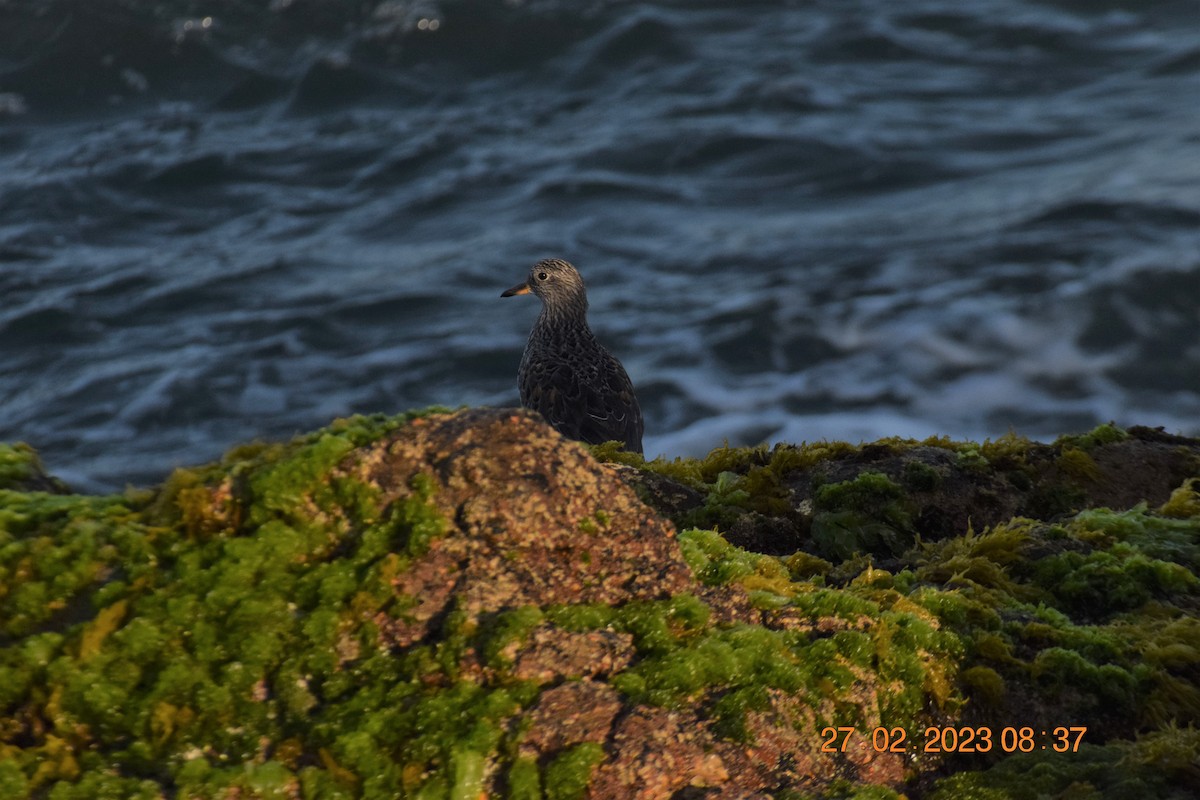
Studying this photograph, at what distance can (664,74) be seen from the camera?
2005cm

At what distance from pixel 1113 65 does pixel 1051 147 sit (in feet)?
11.0

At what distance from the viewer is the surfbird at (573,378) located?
334 inches

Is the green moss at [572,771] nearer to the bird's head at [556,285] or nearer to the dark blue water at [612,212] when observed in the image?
the bird's head at [556,285]

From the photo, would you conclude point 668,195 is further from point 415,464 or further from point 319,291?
point 415,464

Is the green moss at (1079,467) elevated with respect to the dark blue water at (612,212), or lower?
elevated

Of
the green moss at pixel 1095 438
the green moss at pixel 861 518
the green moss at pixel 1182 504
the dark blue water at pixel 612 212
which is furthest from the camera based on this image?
the dark blue water at pixel 612 212

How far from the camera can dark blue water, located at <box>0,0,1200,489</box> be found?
43.8 feet

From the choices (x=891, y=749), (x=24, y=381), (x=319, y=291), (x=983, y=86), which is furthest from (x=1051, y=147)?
(x=891, y=749)

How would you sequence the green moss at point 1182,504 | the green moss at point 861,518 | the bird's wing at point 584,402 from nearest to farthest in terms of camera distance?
1. the green moss at point 861,518
2. the green moss at point 1182,504
3. the bird's wing at point 584,402

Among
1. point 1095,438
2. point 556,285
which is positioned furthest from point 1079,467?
point 556,285

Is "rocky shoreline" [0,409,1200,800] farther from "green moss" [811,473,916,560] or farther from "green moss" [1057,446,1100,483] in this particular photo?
"green moss" [1057,446,1100,483]
